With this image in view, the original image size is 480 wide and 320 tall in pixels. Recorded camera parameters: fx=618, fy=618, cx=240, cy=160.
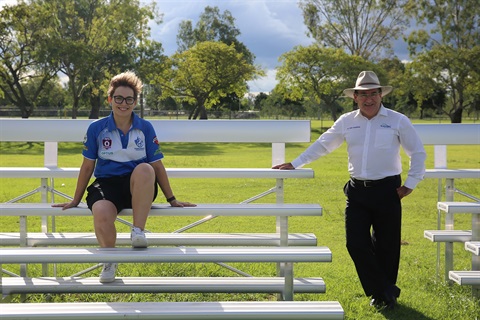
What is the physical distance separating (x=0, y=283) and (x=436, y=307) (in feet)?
9.47

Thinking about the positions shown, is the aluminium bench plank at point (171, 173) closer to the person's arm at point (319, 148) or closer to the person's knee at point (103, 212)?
the person's arm at point (319, 148)

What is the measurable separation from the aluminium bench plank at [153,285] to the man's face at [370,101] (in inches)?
48.6

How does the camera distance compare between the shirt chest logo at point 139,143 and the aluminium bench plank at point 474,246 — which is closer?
the shirt chest logo at point 139,143

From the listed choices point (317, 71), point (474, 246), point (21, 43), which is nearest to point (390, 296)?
point (474, 246)

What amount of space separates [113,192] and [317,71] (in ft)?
143

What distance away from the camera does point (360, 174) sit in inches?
170

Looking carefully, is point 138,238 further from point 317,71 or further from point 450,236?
point 317,71

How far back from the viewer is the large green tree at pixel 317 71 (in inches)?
1785

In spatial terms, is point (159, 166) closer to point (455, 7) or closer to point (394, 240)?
point (394, 240)

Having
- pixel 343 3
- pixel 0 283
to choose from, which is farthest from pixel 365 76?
pixel 343 3

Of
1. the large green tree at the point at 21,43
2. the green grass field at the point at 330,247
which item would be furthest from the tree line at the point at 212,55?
the green grass field at the point at 330,247

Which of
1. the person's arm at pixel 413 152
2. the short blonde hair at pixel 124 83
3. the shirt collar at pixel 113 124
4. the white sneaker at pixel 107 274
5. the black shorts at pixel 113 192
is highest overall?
the short blonde hair at pixel 124 83

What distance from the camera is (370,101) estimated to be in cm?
430

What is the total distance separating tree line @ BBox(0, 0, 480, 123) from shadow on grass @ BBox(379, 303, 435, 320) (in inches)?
1225
